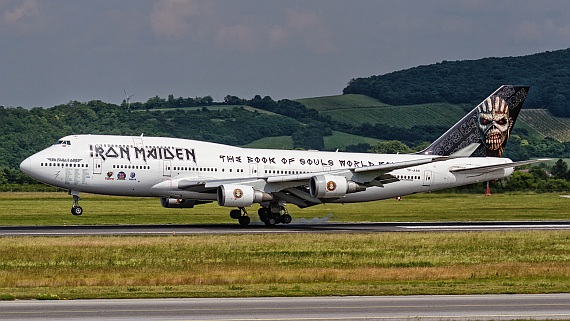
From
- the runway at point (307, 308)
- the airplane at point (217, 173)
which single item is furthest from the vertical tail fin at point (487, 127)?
the runway at point (307, 308)

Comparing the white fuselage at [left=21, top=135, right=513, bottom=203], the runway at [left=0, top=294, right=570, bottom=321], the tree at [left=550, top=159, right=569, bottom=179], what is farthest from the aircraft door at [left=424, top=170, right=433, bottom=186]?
the tree at [left=550, top=159, right=569, bottom=179]

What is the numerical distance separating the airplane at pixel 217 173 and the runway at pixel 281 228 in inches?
54.7

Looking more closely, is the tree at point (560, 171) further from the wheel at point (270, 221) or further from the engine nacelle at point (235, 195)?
the engine nacelle at point (235, 195)

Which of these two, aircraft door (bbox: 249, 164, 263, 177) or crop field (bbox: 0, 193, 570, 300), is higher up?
aircraft door (bbox: 249, 164, 263, 177)

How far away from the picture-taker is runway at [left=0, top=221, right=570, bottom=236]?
153 ft

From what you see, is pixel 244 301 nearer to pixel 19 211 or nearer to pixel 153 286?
pixel 153 286

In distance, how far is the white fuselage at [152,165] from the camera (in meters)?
50.4

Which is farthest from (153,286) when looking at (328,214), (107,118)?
(107,118)

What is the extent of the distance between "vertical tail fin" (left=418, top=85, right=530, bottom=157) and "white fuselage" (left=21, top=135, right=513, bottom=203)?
21.6 feet

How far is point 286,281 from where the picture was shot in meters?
29.5

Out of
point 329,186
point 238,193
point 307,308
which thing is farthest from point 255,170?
point 307,308

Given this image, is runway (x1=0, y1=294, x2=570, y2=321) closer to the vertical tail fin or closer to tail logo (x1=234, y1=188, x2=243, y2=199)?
tail logo (x1=234, y1=188, x2=243, y2=199)

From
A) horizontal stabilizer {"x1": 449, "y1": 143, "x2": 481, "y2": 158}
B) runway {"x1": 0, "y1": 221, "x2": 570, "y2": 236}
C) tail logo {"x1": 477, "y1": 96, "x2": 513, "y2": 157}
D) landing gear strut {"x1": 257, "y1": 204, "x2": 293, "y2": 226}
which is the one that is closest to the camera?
runway {"x1": 0, "y1": 221, "x2": 570, "y2": 236}

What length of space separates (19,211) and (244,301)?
42.7 meters
